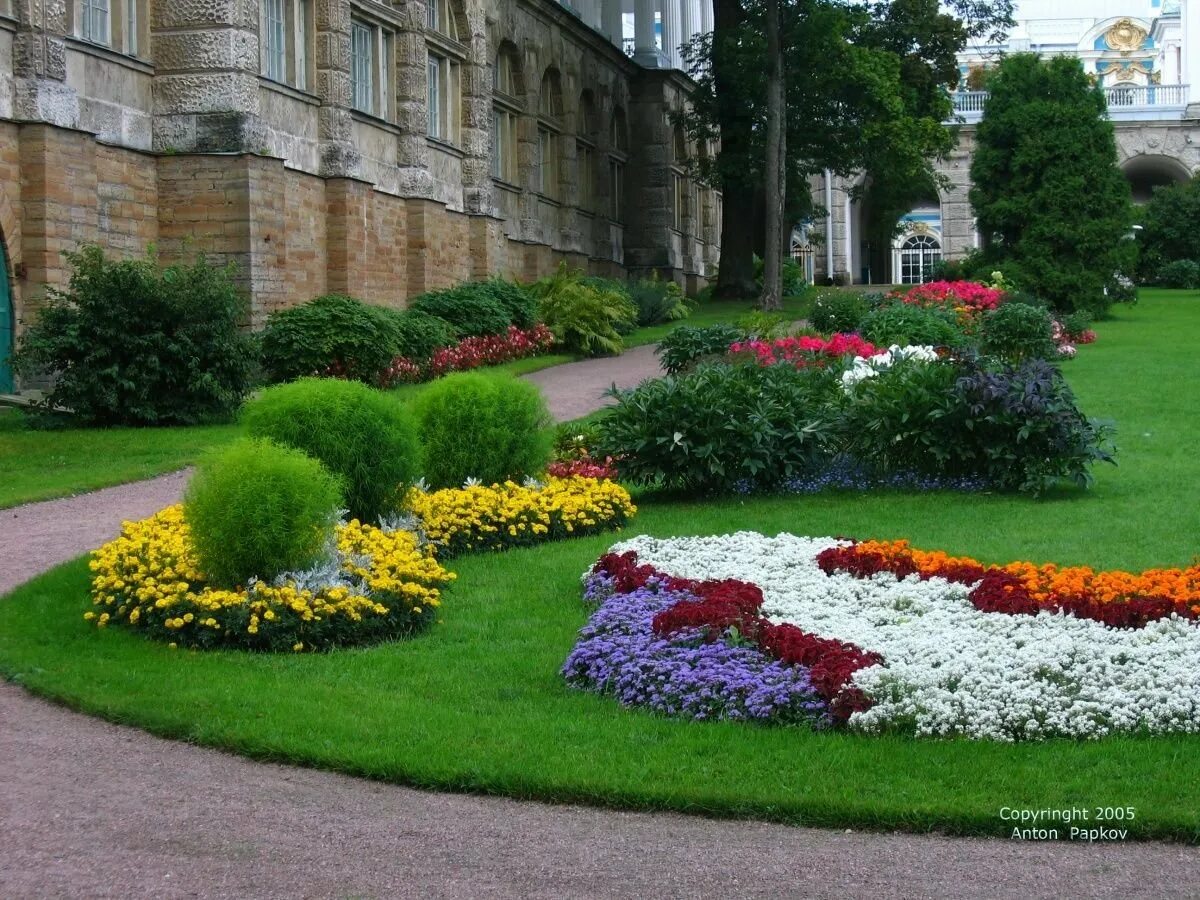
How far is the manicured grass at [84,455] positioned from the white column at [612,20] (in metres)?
29.2

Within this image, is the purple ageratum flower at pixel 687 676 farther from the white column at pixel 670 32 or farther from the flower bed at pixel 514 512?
the white column at pixel 670 32

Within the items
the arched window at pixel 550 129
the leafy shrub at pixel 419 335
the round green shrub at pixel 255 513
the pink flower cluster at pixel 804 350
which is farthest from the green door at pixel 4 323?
the arched window at pixel 550 129

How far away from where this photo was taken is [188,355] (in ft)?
57.1

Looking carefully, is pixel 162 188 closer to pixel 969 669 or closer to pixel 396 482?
pixel 396 482

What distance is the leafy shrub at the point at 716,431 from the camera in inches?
495

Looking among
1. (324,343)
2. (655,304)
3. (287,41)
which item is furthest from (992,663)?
(655,304)

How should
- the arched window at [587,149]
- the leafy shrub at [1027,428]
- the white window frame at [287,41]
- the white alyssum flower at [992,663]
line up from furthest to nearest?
1. the arched window at [587,149]
2. the white window frame at [287,41]
3. the leafy shrub at [1027,428]
4. the white alyssum flower at [992,663]

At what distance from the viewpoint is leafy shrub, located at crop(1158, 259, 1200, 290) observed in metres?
51.1

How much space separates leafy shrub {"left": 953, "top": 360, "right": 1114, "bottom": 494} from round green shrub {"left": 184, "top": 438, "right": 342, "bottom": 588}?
19.6ft

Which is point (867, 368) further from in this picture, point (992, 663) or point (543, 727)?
point (543, 727)

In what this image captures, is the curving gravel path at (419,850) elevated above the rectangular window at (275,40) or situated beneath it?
situated beneath

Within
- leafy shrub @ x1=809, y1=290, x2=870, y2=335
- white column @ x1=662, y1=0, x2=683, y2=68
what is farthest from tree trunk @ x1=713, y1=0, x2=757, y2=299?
leafy shrub @ x1=809, y1=290, x2=870, y2=335

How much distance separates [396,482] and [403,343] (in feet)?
38.9

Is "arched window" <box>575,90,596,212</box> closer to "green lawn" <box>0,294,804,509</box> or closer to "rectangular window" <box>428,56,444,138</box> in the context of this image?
"rectangular window" <box>428,56,444,138</box>
